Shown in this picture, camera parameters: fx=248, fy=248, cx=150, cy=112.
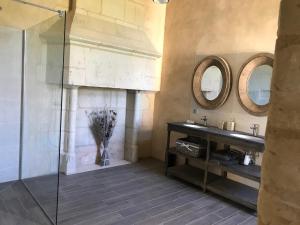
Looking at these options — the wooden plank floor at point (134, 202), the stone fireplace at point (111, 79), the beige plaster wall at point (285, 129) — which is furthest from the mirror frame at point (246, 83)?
the beige plaster wall at point (285, 129)

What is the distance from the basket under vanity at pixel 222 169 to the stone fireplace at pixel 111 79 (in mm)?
960

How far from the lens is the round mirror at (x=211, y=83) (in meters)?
3.74

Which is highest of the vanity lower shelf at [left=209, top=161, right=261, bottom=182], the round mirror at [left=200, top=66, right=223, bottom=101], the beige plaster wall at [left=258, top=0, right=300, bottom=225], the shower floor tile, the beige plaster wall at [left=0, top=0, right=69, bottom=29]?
the beige plaster wall at [left=0, top=0, right=69, bottom=29]

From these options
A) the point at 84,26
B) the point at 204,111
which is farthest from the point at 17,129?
the point at 204,111

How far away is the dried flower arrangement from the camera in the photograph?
4.17 m

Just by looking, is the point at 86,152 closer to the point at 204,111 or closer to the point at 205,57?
the point at 204,111

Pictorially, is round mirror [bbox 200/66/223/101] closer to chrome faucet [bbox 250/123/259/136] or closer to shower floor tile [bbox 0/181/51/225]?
chrome faucet [bbox 250/123/259/136]

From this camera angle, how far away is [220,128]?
3646mm

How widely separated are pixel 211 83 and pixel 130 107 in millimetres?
1555

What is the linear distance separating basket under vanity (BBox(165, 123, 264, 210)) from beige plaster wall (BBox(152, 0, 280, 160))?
0.47 meters

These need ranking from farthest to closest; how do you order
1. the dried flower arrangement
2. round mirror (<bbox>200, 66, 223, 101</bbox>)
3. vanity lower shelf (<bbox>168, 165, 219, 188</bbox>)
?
1. the dried flower arrangement
2. round mirror (<bbox>200, 66, 223, 101</bbox>)
3. vanity lower shelf (<bbox>168, 165, 219, 188</bbox>)

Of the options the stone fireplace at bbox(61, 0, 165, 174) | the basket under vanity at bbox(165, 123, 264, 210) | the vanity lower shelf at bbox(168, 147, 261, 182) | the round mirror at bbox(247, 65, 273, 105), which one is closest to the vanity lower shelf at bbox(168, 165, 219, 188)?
the basket under vanity at bbox(165, 123, 264, 210)

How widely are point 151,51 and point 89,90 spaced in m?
1.25

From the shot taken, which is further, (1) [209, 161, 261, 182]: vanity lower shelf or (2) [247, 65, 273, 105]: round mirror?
(2) [247, 65, 273, 105]: round mirror
